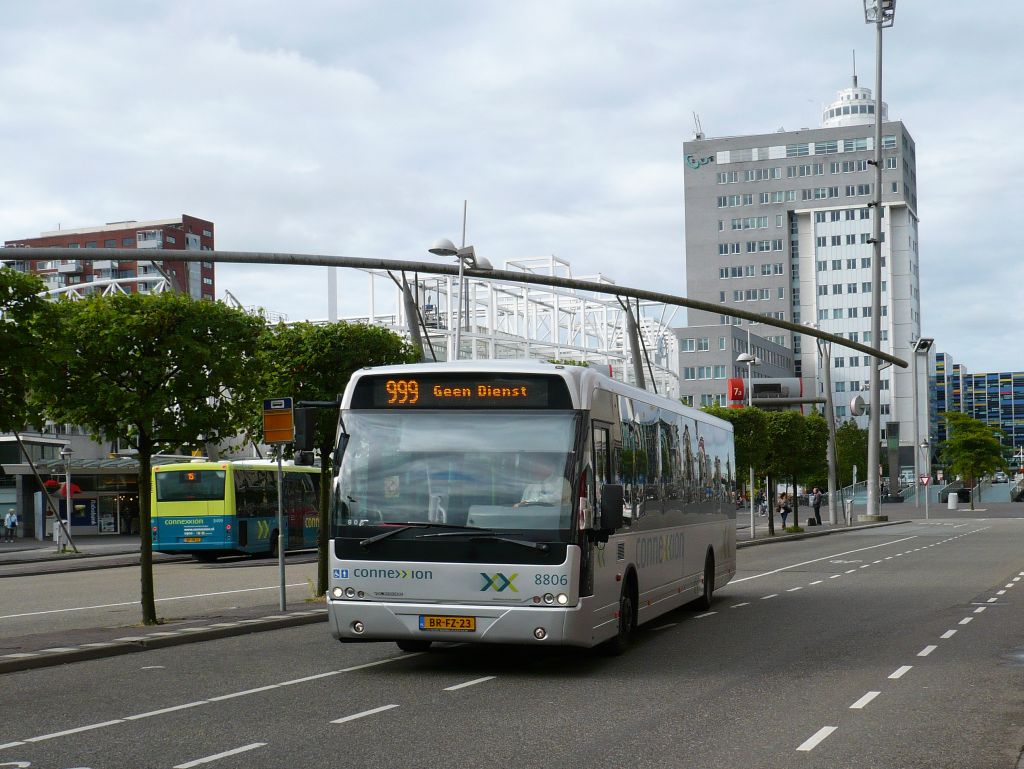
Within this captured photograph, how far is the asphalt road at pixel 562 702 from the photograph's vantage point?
8.33 m

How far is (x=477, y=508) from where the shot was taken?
11.8 metres

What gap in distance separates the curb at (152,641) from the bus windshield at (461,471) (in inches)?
135

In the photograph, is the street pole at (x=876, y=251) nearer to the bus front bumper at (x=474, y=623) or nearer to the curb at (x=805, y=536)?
the curb at (x=805, y=536)

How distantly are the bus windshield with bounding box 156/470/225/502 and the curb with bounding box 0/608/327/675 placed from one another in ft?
66.8

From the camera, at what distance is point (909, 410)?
496 ft

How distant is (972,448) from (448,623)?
298ft

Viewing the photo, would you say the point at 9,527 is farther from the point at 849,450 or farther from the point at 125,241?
the point at 125,241

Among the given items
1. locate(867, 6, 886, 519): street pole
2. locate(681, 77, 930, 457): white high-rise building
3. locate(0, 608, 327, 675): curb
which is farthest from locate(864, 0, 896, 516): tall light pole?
locate(681, 77, 930, 457): white high-rise building

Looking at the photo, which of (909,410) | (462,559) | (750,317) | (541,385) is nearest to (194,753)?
(462,559)

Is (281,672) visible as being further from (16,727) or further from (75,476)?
(75,476)

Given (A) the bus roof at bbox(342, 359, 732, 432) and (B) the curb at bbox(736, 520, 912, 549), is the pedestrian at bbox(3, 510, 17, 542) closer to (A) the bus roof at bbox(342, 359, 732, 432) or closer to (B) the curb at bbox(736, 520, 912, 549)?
(B) the curb at bbox(736, 520, 912, 549)

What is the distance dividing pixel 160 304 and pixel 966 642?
1087cm

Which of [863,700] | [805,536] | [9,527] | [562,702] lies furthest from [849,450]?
[562,702]

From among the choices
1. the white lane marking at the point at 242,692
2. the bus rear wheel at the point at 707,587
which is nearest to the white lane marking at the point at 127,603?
the bus rear wheel at the point at 707,587
